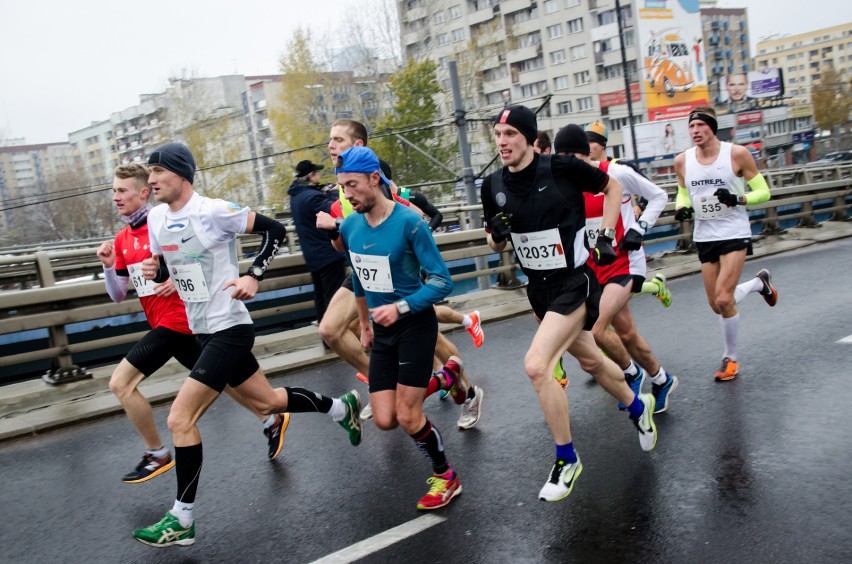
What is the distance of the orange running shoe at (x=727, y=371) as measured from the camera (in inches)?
271

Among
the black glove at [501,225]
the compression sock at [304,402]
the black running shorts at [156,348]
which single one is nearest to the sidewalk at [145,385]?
the black running shorts at [156,348]

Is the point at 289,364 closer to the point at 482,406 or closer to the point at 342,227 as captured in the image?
the point at 482,406

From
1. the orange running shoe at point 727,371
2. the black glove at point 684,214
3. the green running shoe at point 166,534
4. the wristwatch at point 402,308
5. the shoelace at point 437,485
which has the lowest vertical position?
the orange running shoe at point 727,371

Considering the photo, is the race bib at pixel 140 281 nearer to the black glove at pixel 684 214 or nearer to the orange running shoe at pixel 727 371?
the black glove at pixel 684 214

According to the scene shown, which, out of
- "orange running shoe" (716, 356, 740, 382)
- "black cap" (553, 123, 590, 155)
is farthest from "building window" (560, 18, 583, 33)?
"black cap" (553, 123, 590, 155)

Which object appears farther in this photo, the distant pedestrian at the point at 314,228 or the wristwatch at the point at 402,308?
the distant pedestrian at the point at 314,228

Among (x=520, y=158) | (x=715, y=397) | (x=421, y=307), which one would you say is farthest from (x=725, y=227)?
(x=421, y=307)

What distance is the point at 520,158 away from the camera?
4777 millimetres

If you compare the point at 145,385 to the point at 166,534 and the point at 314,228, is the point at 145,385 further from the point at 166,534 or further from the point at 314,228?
the point at 166,534

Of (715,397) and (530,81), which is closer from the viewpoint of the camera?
(715,397)

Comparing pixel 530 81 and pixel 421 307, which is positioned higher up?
pixel 530 81

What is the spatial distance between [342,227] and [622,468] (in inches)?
87.5

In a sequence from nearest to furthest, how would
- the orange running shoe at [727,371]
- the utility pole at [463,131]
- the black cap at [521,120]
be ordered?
the black cap at [521,120]
the orange running shoe at [727,371]
the utility pole at [463,131]

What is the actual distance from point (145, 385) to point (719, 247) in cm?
596
